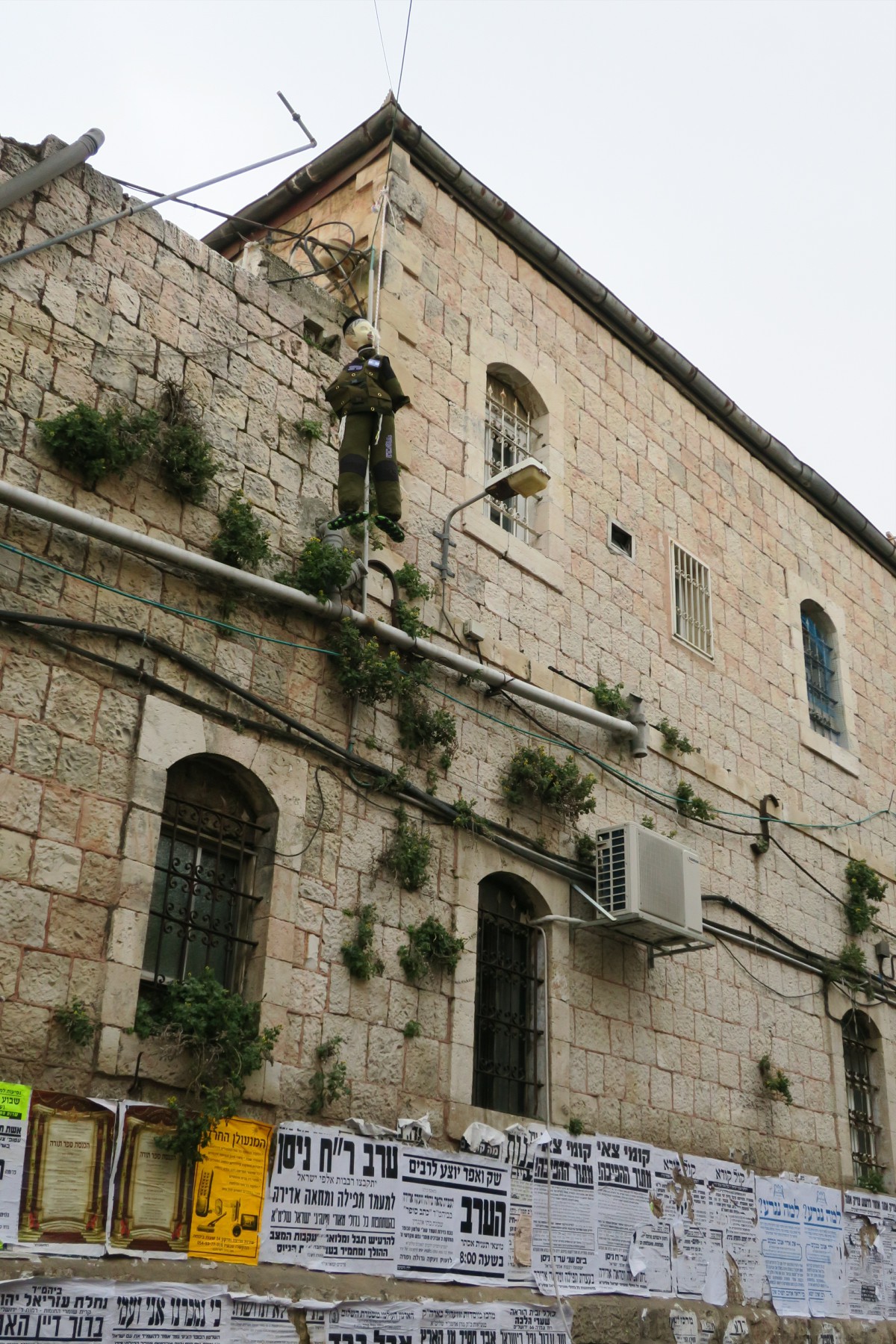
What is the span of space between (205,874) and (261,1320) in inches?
87.0

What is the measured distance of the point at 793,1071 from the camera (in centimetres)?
1077

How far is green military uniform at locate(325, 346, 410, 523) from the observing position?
8.22 meters

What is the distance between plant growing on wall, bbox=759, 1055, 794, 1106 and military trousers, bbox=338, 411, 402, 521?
5275mm

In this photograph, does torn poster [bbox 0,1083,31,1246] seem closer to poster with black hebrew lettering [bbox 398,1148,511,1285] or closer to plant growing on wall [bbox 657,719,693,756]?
poster with black hebrew lettering [bbox 398,1148,511,1285]

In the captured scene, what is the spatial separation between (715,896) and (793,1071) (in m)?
1.61

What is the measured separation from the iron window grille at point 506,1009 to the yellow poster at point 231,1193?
1.92m

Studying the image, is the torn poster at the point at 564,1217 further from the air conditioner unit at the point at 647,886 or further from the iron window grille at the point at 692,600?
the iron window grille at the point at 692,600

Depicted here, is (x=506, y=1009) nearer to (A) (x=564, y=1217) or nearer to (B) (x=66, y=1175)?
(A) (x=564, y=1217)

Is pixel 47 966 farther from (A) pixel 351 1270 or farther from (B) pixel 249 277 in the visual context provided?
(B) pixel 249 277

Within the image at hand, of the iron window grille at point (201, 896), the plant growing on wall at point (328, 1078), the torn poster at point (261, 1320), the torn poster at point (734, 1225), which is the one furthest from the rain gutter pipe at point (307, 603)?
the torn poster at point (261, 1320)

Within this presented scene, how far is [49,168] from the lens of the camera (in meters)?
7.31

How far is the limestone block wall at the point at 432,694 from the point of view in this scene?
6.61 metres


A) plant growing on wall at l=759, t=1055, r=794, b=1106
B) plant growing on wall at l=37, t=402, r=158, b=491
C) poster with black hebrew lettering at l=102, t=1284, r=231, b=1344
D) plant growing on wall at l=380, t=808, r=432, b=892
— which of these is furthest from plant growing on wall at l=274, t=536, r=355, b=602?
plant growing on wall at l=759, t=1055, r=794, b=1106

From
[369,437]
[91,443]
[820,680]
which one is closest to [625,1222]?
[369,437]
